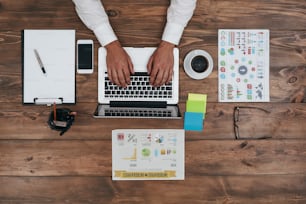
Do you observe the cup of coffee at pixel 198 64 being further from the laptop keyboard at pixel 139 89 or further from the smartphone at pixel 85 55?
the smartphone at pixel 85 55

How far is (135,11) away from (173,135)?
50 cm

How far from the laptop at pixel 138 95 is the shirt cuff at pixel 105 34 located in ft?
0.17

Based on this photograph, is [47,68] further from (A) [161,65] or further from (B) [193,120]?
(B) [193,120]

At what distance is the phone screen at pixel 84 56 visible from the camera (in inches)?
54.0

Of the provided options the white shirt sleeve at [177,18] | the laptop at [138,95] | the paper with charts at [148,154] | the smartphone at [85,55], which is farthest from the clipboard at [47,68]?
the white shirt sleeve at [177,18]

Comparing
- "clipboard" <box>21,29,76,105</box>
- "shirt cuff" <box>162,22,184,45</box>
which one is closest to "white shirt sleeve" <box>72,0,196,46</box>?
"shirt cuff" <box>162,22,184,45</box>

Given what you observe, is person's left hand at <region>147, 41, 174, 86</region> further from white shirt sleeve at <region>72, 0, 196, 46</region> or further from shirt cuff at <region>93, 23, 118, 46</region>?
shirt cuff at <region>93, 23, 118, 46</region>

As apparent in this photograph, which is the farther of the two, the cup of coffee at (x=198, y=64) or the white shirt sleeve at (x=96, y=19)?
the cup of coffee at (x=198, y=64)

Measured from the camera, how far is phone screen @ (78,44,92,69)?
4.50 ft

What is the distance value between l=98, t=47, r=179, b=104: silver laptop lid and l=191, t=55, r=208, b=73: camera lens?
0.06 meters

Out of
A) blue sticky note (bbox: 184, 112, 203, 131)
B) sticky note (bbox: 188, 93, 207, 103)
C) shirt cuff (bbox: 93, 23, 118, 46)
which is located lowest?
blue sticky note (bbox: 184, 112, 203, 131)

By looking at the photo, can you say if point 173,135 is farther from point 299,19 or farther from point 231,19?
point 299,19

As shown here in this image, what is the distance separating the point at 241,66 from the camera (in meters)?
→ 1.39

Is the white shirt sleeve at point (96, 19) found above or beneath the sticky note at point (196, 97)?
above
